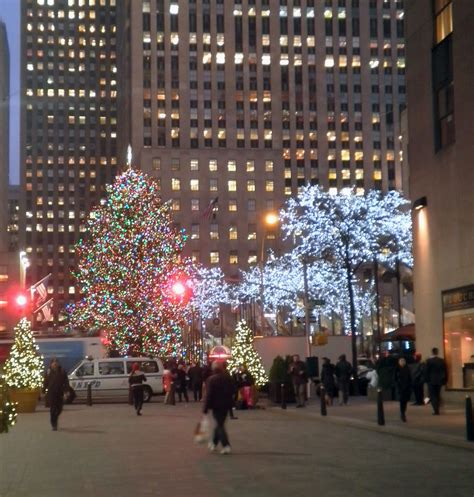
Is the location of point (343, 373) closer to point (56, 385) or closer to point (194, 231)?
point (56, 385)

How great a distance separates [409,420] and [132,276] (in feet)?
119

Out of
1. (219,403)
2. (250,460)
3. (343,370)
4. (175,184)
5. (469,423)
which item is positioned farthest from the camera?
(175,184)

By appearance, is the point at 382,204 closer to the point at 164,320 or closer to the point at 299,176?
the point at 164,320

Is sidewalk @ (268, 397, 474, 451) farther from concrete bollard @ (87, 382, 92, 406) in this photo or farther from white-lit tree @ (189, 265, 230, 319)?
white-lit tree @ (189, 265, 230, 319)

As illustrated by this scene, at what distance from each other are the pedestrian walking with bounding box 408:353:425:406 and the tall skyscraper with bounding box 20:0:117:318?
547 feet

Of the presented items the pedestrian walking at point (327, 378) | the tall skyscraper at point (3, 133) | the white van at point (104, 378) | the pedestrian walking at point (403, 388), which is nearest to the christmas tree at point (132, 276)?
the white van at point (104, 378)

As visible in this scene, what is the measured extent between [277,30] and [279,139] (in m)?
14.9

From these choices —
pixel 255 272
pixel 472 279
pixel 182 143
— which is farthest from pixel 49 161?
pixel 472 279

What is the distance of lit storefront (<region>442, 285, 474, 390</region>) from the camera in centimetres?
2727

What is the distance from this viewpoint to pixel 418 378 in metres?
27.6

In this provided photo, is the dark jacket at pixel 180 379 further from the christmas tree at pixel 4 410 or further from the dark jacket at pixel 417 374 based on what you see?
the christmas tree at pixel 4 410

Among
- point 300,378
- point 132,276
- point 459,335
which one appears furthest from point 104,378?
point 132,276

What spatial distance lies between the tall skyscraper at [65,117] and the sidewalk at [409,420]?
164 m

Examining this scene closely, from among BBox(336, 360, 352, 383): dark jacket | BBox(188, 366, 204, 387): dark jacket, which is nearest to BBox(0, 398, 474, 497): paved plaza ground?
BBox(336, 360, 352, 383): dark jacket
